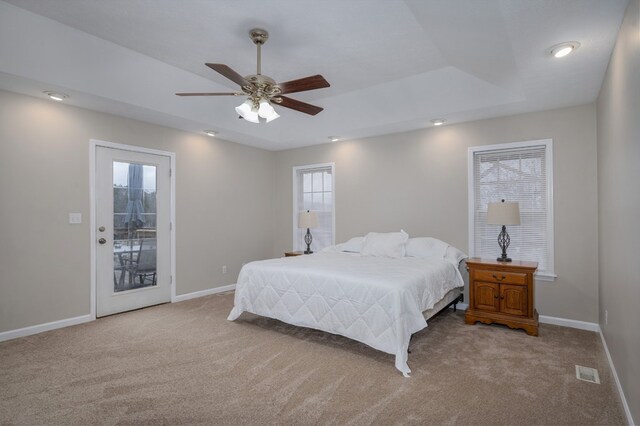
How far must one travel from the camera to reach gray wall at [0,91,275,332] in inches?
134

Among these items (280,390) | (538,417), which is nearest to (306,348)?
(280,390)

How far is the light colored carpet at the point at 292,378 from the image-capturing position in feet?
6.93

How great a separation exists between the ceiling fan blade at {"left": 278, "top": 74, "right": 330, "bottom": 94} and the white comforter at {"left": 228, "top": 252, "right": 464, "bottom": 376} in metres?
1.72

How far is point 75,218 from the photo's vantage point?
12.6 ft

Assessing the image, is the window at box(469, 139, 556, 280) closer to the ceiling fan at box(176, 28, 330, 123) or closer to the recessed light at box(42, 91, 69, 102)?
the ceiling fan at box(176, 28, 330, 123)

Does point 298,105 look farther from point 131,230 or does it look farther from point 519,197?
point 519,197

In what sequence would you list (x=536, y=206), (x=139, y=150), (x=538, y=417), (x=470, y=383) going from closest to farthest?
(x=538, y=417), (x=470, y=383), (x=536, y=206), (x=139, y=150)

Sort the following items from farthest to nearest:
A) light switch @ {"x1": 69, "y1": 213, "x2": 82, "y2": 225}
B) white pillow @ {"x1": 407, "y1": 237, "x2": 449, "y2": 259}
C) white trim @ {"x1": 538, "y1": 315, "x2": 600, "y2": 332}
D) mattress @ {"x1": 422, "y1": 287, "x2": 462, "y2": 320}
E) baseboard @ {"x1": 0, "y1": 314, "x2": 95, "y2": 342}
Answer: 1. white pillow @ {"x1": 407, "y1": 237, "x2": 449, "y2": 259}
2. light switch @ {"x1": 69, "y1": 213, "x2": 82, "y2": 225}
3. white trim @ {"x1": 538, "y1": 315, "x2": 600, "y2": 332}
4. baseboard @ {"x1": 0, "y1": 314, "x2": 95, "y2": 342}
5. mattress @ {"x1": 422, "y1": 287, "x2": 462, "y2": 320}

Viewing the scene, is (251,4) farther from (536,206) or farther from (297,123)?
(536,206)

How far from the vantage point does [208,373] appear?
8.71ft

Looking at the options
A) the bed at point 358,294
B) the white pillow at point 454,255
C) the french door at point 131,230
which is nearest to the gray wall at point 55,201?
the french door at point 131,230

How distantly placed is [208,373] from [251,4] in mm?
3040

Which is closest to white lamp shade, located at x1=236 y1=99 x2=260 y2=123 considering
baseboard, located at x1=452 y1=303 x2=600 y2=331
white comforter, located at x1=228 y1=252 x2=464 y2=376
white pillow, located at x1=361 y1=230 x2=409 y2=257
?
white comforter, located at x1=228 y1=252 x2=464 y2=376

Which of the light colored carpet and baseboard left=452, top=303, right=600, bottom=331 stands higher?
baseboard left=452, top=303, right=600, bottom=331
